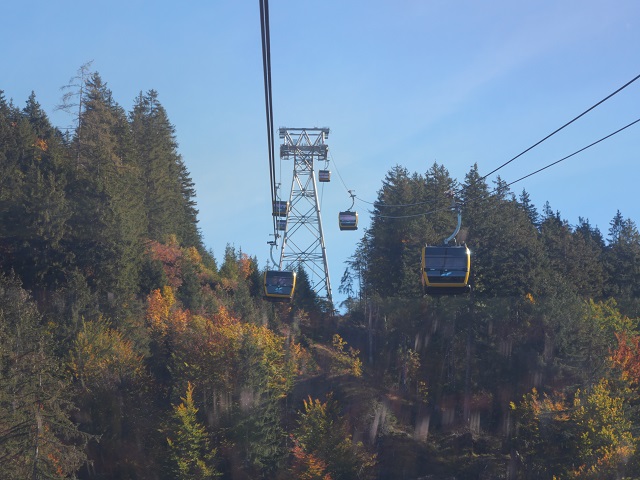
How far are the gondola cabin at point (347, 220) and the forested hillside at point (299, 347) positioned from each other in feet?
29.2

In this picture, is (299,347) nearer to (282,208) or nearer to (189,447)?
(282,208)

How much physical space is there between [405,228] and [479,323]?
40.1 ft

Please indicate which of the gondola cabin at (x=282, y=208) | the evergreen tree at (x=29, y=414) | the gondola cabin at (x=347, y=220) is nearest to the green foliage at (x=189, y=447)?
the evergreen tree at (x=29, y=414)

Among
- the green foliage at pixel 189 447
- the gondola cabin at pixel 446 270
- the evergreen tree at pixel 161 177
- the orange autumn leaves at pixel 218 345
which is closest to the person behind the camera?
the gondola cabin at pixel 446 270

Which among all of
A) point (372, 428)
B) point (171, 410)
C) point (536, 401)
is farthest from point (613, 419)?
point (171, 410)

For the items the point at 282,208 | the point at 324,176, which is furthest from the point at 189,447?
the point at 324,176

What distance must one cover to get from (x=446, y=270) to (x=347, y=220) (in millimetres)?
24799

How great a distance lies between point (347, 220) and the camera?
177 ft

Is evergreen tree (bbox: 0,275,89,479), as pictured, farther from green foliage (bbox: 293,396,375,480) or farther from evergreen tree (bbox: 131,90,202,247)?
evergreen tree (bbox: 131,90,202,247)

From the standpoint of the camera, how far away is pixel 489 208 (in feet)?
230

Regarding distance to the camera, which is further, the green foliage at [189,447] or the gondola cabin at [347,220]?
the gondola cabin at [347,220]

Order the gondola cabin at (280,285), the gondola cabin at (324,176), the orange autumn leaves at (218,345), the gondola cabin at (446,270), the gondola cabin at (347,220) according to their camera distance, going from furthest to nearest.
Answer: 1. the gondola cabin at (324,176)
2. the orange autumn leaves at (218,345)
3. the gondola cabin at (347,220)
4. the gondola cabin at (280,285)
5. the gondola cabin at (446,270)

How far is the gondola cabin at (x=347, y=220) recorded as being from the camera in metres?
53.7

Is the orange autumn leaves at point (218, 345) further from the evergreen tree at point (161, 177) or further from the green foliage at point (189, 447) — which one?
the evergreen tree at point (161, 177)
